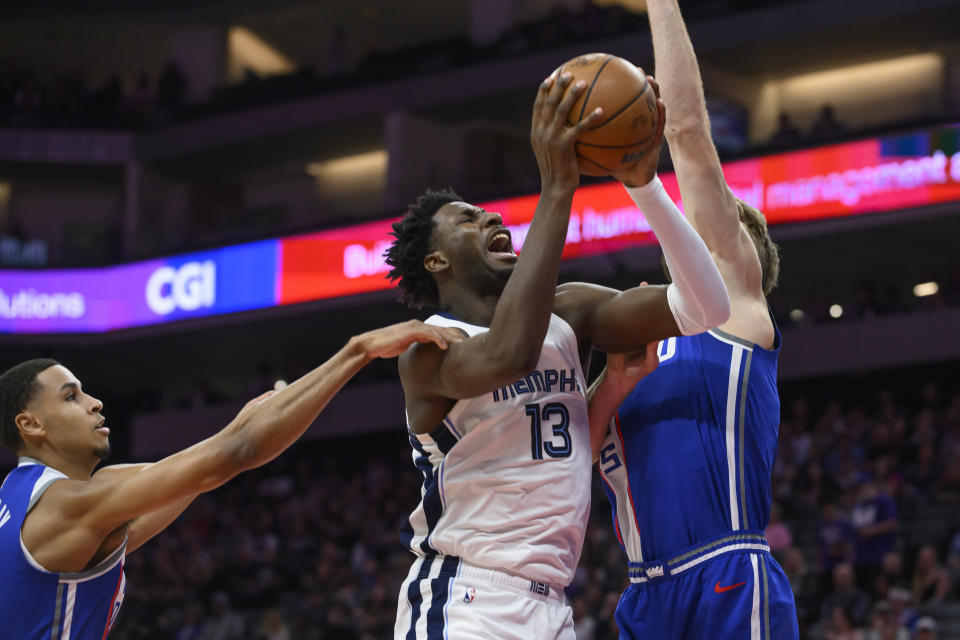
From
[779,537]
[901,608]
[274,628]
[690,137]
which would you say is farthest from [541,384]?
[274,628]

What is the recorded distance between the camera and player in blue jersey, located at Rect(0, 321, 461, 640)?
3.63 meters

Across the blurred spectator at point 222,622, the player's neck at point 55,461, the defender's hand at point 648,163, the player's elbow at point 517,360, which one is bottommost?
the blurred spectator at point 222,622

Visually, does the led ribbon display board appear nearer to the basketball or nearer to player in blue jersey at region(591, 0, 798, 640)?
player in blue jersey at region(591, 0, 798, 640)

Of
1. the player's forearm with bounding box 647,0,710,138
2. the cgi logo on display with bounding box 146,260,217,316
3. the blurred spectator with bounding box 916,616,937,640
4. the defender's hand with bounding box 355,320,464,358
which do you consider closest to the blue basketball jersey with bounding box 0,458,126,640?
the defender's hand with bounding box 355,320,464,358

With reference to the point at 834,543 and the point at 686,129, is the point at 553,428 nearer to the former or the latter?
the point at 686,129

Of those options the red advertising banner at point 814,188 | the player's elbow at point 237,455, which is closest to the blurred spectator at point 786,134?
the red advertising banner at point 814,188

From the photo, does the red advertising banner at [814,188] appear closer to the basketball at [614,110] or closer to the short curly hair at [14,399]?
the short curly hair at [14,399]

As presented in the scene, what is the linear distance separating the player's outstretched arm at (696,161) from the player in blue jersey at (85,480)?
100cm

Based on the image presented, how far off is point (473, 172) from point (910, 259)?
29.5 feet

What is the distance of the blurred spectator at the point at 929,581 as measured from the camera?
431 inches

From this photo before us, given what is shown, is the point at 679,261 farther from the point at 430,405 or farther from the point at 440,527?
the point at 440,527

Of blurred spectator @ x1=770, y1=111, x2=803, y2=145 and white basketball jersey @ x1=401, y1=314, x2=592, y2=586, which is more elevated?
blurred spectator @ x1=770, y1=111, x2=803, y2=145

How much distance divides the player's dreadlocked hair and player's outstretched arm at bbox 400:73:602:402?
0.61 meters

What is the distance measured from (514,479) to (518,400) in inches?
9.8
